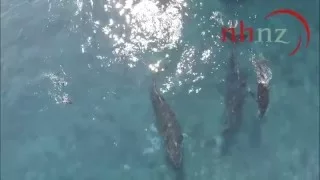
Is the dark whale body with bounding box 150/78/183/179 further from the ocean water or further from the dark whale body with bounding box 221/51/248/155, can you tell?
the dark whale body with bounding box 221/51/248/155

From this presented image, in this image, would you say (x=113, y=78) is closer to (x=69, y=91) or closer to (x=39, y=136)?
(x=69, y=91)

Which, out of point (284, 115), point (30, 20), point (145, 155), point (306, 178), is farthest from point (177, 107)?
point (30, 20)

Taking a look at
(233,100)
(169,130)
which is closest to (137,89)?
(169,130)

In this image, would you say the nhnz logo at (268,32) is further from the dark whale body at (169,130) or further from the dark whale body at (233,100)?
the dark whale body at (169,130)

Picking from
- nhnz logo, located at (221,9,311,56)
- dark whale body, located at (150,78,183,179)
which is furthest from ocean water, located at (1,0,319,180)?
dark whale body, located at (150,78,183,179)

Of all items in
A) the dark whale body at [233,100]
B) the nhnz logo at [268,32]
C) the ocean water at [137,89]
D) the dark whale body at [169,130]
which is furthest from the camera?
the nhnz logo at [268,32]

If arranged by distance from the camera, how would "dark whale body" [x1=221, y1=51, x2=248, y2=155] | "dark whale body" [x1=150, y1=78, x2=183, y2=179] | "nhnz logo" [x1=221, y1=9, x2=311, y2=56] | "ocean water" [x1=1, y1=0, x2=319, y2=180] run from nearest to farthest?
1. "dark whale body" [x1=150, y1=78, x2=183, y2=179]
2. "ocean water" [x1=1, y1=0, x2=319, y2=180]
3. "dark whale body" [x1=221, y1=51, x2=248, y2=155]
4. "nhnz logo" [x1=221, y1=9, x2=311, y2=56]

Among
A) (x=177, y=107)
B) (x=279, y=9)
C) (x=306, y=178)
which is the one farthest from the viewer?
(x=279, y=9)

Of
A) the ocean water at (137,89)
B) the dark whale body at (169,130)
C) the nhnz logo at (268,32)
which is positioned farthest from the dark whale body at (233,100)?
the dark whale body at (169,130)
